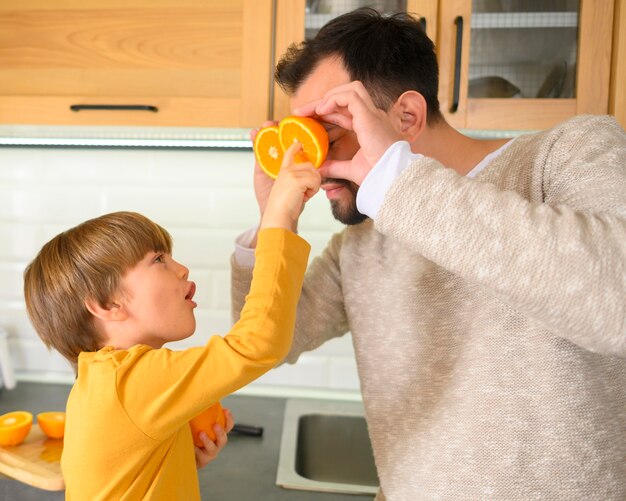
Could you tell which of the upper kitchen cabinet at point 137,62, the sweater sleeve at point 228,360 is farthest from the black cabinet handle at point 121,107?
the sweater sleeve at point 228,360

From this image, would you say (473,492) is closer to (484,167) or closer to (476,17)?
(484,167)

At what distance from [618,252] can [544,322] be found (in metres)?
0.10

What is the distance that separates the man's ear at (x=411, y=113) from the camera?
1040 millimetres

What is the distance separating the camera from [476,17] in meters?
1.47

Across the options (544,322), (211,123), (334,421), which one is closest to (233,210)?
(211,123)

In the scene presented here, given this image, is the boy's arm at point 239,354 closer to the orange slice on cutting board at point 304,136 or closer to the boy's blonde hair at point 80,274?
the orange slice on cutting board at point 304,136

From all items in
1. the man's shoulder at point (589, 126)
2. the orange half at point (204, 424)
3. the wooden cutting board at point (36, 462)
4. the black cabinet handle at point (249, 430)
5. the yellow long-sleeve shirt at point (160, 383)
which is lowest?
the black cabinet handle at point (249, 430)

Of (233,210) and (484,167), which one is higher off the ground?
(484,167)

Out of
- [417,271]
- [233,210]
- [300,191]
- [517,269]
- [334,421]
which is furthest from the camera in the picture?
[233,210]

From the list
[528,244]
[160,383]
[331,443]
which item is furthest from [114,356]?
[331,443]

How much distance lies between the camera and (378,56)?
42.4 inches

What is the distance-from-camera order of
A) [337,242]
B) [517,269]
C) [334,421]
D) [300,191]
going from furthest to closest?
1. [334,421]
2. [337,242]
3. [300,191]
4. [517,269]

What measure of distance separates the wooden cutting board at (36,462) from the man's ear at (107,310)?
0.28 m

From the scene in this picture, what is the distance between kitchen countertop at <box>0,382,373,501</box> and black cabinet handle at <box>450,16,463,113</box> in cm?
89
